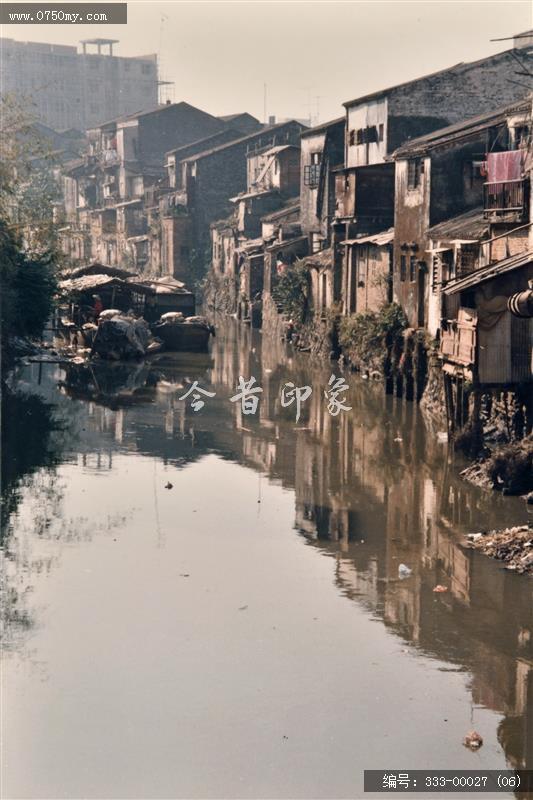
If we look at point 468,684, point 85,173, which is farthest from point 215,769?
point 85,173

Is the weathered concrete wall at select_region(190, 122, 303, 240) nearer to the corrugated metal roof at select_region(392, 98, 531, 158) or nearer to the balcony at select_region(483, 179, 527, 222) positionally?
the corrugated metal roof at select_region(392, 98, 531, 158)

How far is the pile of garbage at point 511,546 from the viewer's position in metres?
17.9

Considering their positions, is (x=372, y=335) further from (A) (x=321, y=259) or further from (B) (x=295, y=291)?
(B) (x=295, y=291)

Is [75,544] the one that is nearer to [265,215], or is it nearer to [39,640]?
[39,640]

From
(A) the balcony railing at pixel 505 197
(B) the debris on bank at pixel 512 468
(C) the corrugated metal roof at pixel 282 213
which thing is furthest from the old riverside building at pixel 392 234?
(B) the debris on bank at pixel 512 468

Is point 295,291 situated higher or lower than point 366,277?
lower

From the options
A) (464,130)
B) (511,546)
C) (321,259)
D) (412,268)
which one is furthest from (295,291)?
(511,546)

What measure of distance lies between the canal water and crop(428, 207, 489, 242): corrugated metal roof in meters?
5.55

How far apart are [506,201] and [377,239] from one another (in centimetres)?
1128

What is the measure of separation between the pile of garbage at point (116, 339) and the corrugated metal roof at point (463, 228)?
14349 millimetres

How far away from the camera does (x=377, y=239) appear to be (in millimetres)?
38375

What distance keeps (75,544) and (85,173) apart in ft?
254

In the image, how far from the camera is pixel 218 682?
45.6ft

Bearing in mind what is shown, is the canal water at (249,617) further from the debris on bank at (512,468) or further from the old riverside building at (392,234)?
the old riverside building at (392,234)
